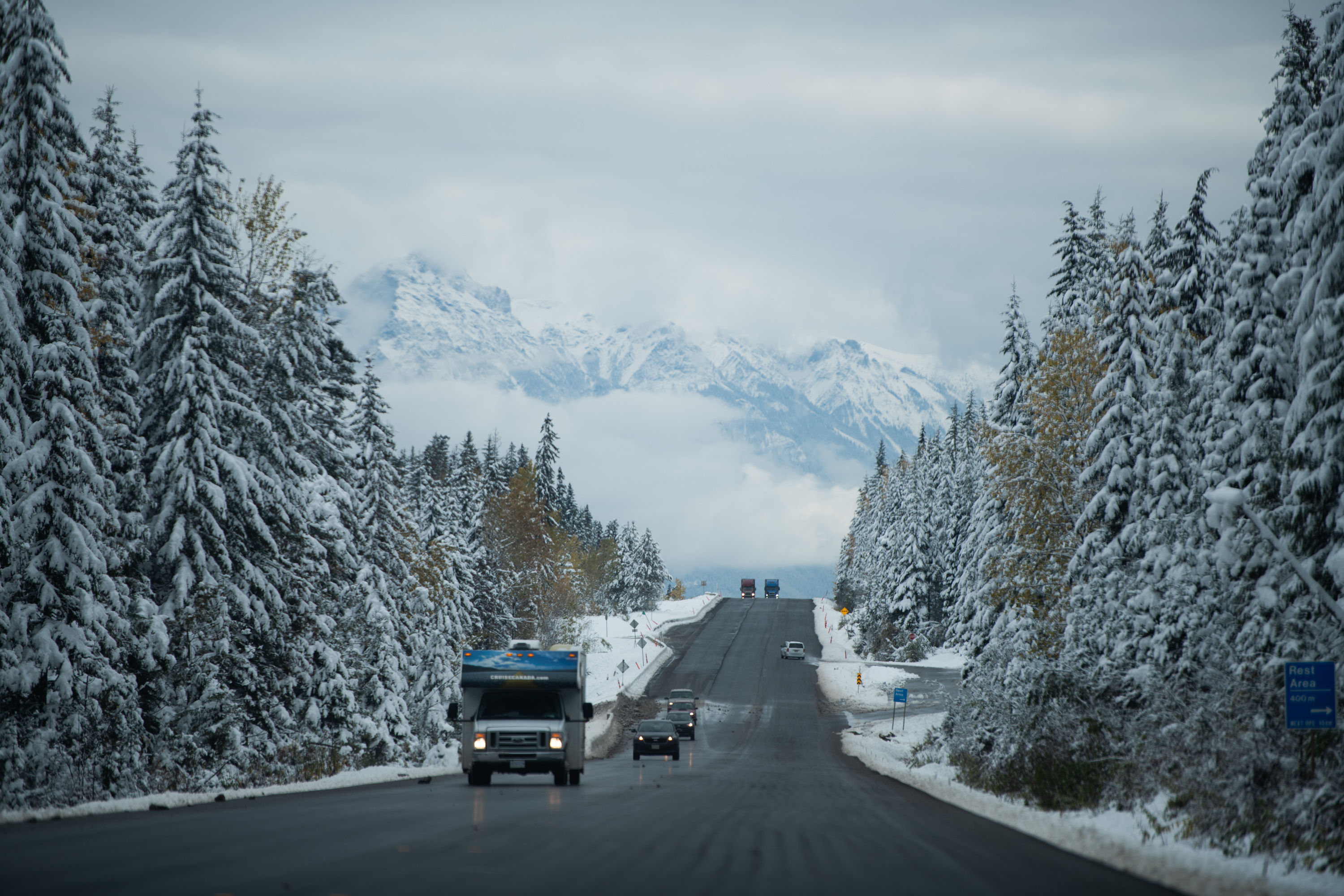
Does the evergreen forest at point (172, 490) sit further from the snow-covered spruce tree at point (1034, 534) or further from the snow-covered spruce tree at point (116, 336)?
the snow-covered spruce tree at point (1034, 534)

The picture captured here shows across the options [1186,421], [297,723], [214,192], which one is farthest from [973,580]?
[214,192]

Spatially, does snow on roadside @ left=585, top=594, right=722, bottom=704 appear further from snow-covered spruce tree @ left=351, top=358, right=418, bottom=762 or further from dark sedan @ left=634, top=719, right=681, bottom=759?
snow-covered spruce tree @ left=351, top=358, right=418, bottom=762

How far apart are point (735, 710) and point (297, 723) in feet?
136

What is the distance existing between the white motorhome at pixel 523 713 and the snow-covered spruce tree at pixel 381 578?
39.2 ft

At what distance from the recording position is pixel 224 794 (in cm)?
2014

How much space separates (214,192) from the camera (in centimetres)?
2959

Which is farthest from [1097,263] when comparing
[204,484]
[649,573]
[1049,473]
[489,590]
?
[649,573]

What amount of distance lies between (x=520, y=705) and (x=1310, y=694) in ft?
53.0

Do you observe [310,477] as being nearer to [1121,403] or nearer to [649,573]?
[1121,403]

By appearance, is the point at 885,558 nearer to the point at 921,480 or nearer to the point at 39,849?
the point at 921,480

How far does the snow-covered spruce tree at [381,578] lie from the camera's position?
128 feet

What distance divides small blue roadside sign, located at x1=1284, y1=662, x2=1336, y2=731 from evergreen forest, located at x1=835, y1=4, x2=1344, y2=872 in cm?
84

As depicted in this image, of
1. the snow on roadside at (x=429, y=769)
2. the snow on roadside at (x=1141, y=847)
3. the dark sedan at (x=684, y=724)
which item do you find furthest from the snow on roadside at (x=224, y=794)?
the dark sedan at (x=684, y=724)

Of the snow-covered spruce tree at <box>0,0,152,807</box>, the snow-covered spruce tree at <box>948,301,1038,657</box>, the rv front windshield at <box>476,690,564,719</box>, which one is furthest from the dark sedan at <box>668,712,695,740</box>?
the snow-covered spruce tree at <box>0,0,152,807</box>
